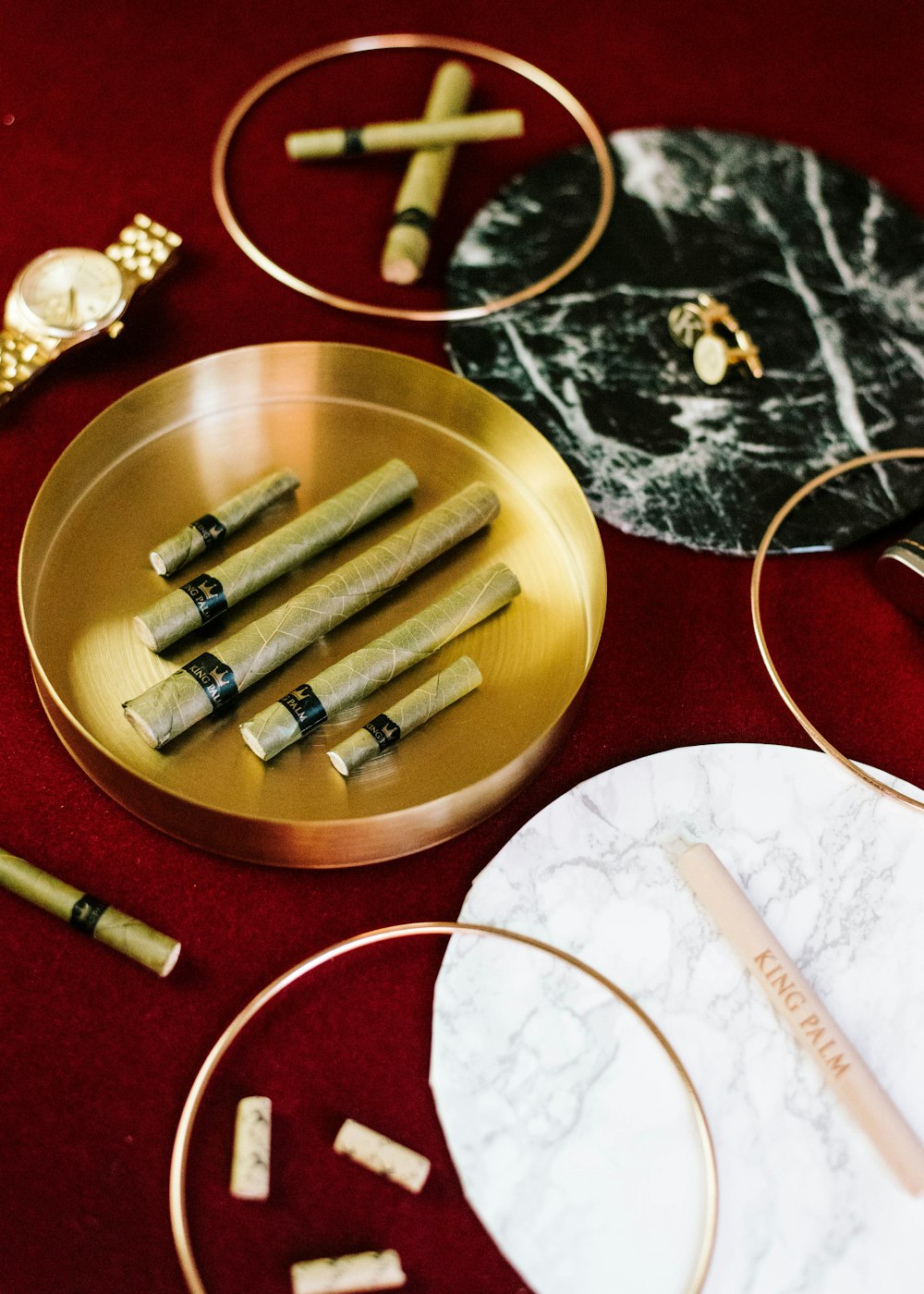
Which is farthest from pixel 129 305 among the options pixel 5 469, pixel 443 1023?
pixel 443 1023

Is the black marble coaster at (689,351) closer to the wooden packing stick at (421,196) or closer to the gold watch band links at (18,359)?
the wooden packing stick at (421,196)

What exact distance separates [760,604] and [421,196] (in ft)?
2.01

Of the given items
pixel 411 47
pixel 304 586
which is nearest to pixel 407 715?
pixel 304 586

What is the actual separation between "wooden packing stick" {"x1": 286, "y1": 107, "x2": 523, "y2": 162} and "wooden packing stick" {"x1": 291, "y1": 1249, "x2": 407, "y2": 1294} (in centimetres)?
117

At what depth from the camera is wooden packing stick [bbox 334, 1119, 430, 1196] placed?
0.91m

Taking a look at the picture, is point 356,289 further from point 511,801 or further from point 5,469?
point 511,801

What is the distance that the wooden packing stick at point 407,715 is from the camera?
1016 mm

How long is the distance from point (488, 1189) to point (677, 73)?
1.40 m

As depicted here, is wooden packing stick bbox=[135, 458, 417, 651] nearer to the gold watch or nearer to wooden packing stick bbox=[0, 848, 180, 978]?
wooden packing stick bbox=[0, 848, 180, 978]

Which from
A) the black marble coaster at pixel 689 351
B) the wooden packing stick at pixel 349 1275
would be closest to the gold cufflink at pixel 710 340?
the black marble coaster at pixel 689 351

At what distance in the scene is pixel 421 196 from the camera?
139cm

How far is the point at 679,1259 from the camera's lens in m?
0.90

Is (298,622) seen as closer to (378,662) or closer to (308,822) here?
(378,662)

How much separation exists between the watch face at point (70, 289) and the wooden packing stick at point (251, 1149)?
0.78 m
